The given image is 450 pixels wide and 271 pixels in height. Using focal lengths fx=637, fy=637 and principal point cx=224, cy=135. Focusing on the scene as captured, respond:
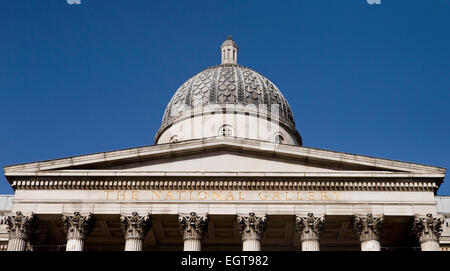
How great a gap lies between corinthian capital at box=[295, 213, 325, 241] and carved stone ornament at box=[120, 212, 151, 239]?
7692 mm

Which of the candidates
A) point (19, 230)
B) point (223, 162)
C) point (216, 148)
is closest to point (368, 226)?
point (223, 162)

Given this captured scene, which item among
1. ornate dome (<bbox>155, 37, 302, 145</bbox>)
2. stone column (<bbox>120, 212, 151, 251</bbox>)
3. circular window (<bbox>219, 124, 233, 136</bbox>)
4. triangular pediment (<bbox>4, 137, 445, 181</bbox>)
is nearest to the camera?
stone column (<bbox>120, 212, 151, 251</bbox>)

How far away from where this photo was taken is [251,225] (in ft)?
105

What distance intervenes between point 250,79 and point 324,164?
16.8m

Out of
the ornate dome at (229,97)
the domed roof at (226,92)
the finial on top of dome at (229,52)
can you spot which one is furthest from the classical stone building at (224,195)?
the finial on top of dome at (229,52)

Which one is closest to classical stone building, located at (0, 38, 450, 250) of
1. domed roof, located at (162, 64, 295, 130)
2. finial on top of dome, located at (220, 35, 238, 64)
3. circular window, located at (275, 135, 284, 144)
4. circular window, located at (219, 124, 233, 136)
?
circular window, located at (219, 124, 233, 136)

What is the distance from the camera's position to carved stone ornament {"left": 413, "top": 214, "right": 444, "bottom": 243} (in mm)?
31609

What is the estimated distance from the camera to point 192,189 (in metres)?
33.0

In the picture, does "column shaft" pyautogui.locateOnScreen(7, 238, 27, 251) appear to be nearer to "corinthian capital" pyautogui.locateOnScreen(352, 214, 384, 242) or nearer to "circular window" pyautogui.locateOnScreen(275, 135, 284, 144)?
"corinthian capital" pyautogui.locateOnScreen(352, 214, 384, 242)

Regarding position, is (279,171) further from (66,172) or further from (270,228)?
(66,172)

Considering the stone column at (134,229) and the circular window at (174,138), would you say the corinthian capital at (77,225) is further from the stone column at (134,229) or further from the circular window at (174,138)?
the circular window at (174,138)

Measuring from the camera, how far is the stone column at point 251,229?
31719 mm

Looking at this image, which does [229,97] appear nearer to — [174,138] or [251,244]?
[174,138]

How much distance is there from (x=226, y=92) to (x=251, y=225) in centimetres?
1696
